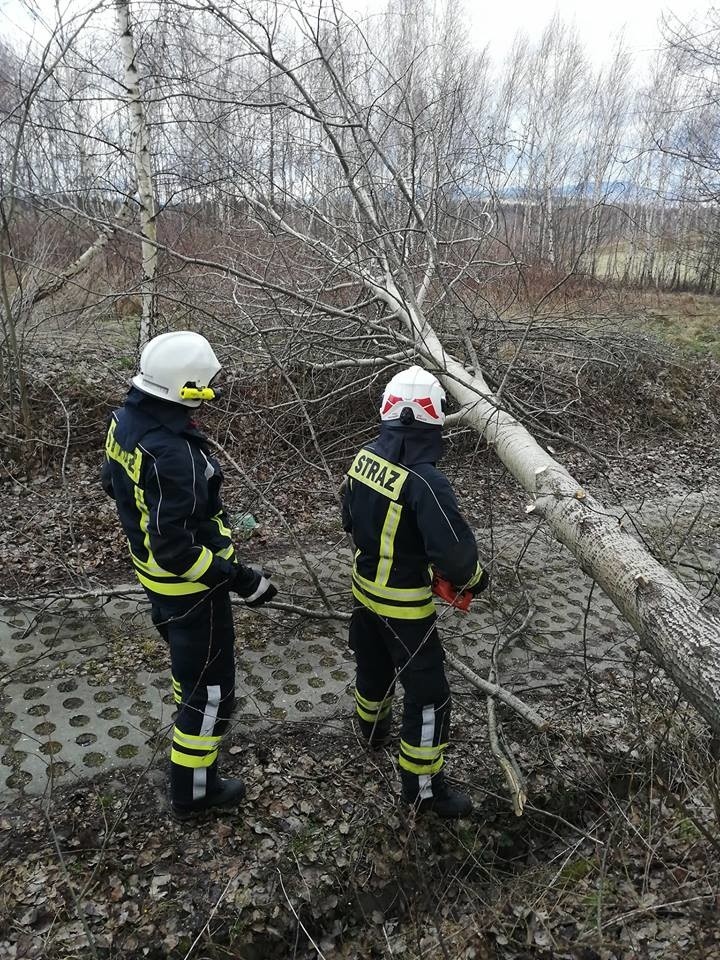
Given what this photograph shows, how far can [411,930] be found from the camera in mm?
2221

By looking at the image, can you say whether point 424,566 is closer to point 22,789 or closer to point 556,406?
point 22,789

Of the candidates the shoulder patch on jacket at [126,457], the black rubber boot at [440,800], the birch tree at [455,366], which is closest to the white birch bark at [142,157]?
the birch tree at [455,366]

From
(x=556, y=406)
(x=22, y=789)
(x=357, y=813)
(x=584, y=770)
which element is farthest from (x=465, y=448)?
(x=22, y=789)

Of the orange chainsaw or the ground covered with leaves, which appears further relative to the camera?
the orange chainsaw

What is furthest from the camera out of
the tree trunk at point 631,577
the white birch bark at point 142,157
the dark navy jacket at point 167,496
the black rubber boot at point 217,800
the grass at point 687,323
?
the grass at point 687,323

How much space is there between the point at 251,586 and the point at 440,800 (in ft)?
4.01

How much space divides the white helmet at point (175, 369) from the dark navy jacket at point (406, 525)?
712 mm

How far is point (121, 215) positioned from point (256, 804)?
7060 mm

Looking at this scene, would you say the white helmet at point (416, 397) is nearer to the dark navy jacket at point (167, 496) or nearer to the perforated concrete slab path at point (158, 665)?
the dark navy jacket at point (167, 496)

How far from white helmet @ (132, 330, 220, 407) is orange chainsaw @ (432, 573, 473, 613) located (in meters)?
1.15

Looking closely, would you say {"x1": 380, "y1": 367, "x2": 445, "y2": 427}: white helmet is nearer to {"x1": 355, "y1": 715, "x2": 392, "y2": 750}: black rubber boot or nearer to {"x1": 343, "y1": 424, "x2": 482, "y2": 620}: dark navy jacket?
{"x1": 343, "y1": 424, "x2": 482, "y2": 620}: dark navy jacket

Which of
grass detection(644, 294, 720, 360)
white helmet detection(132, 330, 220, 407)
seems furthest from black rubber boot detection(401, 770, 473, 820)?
grass detection(644, 294, 720, 360)

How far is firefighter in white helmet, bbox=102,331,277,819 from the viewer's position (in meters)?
2.16

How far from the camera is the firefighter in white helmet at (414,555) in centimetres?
221
